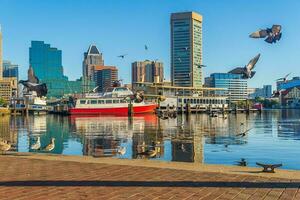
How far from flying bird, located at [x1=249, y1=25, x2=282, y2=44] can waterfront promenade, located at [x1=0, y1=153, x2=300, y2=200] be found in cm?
358

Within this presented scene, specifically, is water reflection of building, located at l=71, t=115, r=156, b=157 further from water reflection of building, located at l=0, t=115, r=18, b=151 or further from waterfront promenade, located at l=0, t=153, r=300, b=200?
waterfront promenade, located at l=0, t=153, r=300, b=200

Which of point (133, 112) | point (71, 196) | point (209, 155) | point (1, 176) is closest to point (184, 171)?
point (71, 196)

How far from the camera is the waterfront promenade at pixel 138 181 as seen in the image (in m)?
8.77

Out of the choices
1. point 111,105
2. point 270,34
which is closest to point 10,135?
point 270,34

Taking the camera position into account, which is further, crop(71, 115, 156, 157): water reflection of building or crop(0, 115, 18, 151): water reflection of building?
crop(0, 115, 18, 151): water reflection of building

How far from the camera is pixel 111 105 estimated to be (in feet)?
429

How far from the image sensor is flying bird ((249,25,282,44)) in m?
11.8

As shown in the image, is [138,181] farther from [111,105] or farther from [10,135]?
[111,105]

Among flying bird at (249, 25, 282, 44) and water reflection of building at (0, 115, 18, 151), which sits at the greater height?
flying bird at (249, 25, 282, 44)

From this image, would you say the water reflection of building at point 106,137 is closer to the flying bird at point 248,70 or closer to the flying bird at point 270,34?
the flying bird at point 248,70

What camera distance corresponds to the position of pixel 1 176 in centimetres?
1118

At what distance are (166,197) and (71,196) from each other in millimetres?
1860

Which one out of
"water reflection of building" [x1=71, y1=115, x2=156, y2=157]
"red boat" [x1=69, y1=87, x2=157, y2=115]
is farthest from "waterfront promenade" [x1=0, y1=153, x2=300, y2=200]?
"red boat" [x1=69, y1=87, x2=157, y2=115]

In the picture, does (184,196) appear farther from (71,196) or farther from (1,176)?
(1,176)
